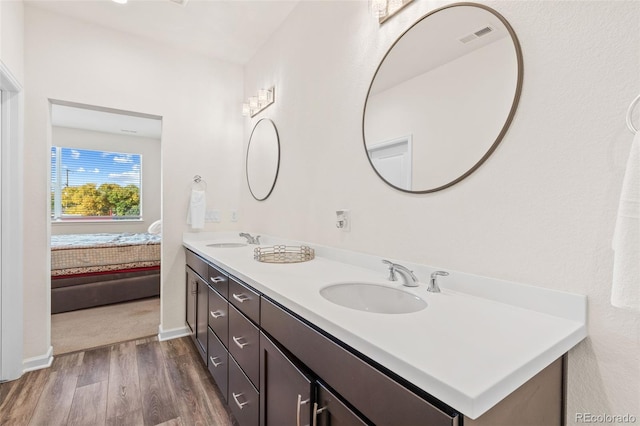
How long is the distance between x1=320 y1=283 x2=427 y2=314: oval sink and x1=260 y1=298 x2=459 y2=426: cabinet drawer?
22cm

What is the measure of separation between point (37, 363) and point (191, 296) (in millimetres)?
Answer: 1096

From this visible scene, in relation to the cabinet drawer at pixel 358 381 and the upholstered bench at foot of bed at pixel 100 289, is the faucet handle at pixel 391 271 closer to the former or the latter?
the cabinet drawer at pixel 358 381

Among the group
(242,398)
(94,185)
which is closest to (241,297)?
(242,398)

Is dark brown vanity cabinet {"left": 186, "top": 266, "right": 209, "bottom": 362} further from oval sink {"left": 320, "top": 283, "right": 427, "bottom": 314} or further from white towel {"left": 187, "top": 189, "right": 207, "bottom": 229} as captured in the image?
oval sink {"left": 320, "top": 283, "right": 427, "bottom": 314}

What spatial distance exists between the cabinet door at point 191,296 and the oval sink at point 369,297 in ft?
4.95

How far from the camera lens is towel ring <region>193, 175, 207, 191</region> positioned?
9.12 ft

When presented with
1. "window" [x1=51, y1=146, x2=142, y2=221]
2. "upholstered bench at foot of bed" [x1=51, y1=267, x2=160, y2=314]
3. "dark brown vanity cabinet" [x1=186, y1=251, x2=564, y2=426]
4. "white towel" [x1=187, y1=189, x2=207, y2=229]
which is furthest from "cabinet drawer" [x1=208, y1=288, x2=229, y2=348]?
"window" [x1=51, y1=146, x2=142, y2=221]

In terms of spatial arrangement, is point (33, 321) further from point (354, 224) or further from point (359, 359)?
point (359, 359)

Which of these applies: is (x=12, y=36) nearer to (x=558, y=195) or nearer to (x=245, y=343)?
(x=245, y=343)

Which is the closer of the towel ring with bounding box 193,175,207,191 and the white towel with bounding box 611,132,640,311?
the white towel with bounding box 611,132,640,311

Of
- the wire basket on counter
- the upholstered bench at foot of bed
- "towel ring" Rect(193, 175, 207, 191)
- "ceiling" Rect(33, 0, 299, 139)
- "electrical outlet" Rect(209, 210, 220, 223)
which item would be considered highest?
"ceiling" Rect(33, 0, 299, 139)

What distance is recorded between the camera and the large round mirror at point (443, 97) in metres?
1.01

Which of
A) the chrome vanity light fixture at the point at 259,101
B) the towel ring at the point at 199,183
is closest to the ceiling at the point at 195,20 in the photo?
the chrome vanity light fixture at the point at 259,101

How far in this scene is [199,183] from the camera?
281 cm
